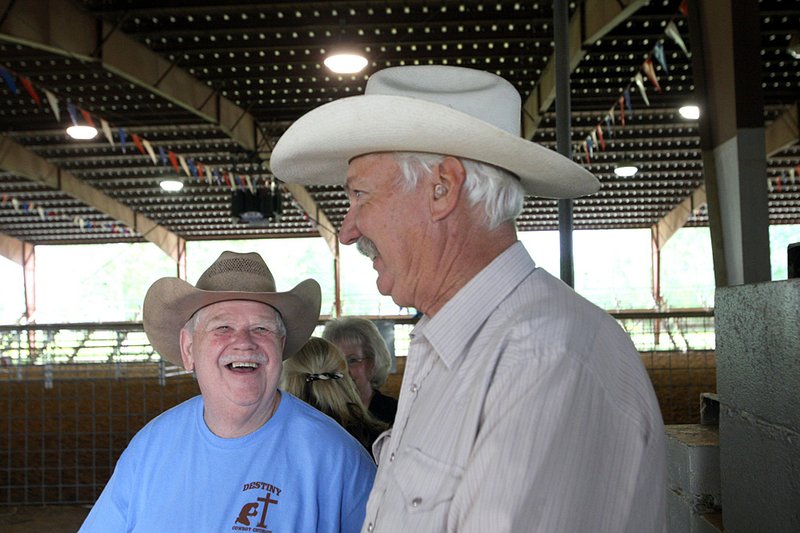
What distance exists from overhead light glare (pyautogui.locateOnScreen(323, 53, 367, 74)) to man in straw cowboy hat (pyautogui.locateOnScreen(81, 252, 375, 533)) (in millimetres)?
7737

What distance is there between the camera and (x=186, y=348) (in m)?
2.44

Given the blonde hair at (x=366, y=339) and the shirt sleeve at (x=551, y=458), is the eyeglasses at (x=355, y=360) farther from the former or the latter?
the shirt sleeve at (x=551, y=458)

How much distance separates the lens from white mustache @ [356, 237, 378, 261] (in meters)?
1.54

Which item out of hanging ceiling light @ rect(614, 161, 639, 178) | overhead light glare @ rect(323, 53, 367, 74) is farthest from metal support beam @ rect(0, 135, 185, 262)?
hanging ceiling light @ rect(614, 161, 639, 178)

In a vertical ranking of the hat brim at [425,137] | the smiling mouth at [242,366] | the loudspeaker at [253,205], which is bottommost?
the smiling mouth at [242,366]

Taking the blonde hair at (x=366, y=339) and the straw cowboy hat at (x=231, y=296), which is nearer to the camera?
the straw cowboy hat at (x=231, y=296)

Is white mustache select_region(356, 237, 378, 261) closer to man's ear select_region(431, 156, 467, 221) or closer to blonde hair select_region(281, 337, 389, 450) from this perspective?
man's ear select_region(431, 156, 467, 221)

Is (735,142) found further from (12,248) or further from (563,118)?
(12,248)

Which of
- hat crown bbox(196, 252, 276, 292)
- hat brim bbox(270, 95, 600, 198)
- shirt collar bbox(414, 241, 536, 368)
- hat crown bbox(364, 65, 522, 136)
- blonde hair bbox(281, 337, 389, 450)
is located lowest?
blonde hair bbox(281, 337, 389, 450)

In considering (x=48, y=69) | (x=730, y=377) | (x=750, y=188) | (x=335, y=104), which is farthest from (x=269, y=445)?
(x=48, y=69)

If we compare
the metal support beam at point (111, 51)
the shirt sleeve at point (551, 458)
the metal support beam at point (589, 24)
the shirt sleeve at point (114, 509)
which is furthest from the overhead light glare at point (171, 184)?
the shirt sleeve at point (551, 458)

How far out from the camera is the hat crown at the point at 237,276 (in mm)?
2301

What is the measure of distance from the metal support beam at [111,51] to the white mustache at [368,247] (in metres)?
7.53

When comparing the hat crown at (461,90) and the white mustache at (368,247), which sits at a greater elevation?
the hat crown at (461,90)
